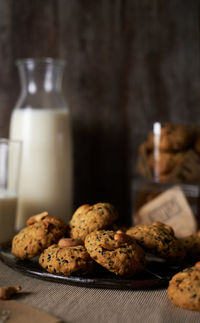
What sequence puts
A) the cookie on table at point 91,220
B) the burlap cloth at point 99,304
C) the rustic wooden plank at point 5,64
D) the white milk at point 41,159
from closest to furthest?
the burlap cloth at point 99,304 < the cookie on table at point 91,220 < the white milk at point 41,159 < the rustic wooden plank at point 5,64

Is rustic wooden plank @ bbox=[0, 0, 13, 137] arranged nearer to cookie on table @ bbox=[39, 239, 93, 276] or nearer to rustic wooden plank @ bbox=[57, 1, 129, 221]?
rustic wooden plank @ bbox=[57, 1, 129, 221]

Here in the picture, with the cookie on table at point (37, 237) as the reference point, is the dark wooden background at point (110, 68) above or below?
above

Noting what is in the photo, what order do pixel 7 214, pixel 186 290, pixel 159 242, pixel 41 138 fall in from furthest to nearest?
pixel 41 138 → pixel 7 214 → pixel 159 242 → pixel 186 290

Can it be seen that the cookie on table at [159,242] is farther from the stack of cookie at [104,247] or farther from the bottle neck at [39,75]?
the bottle neck at [39,75]

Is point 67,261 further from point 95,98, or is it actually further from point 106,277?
point 95,98

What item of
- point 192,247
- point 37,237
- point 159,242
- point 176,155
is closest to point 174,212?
point 176,155

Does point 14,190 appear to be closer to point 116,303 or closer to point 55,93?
point 55,93

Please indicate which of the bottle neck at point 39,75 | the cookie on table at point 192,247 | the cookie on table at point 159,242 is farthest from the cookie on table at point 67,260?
the bottle neck at point 39,75
